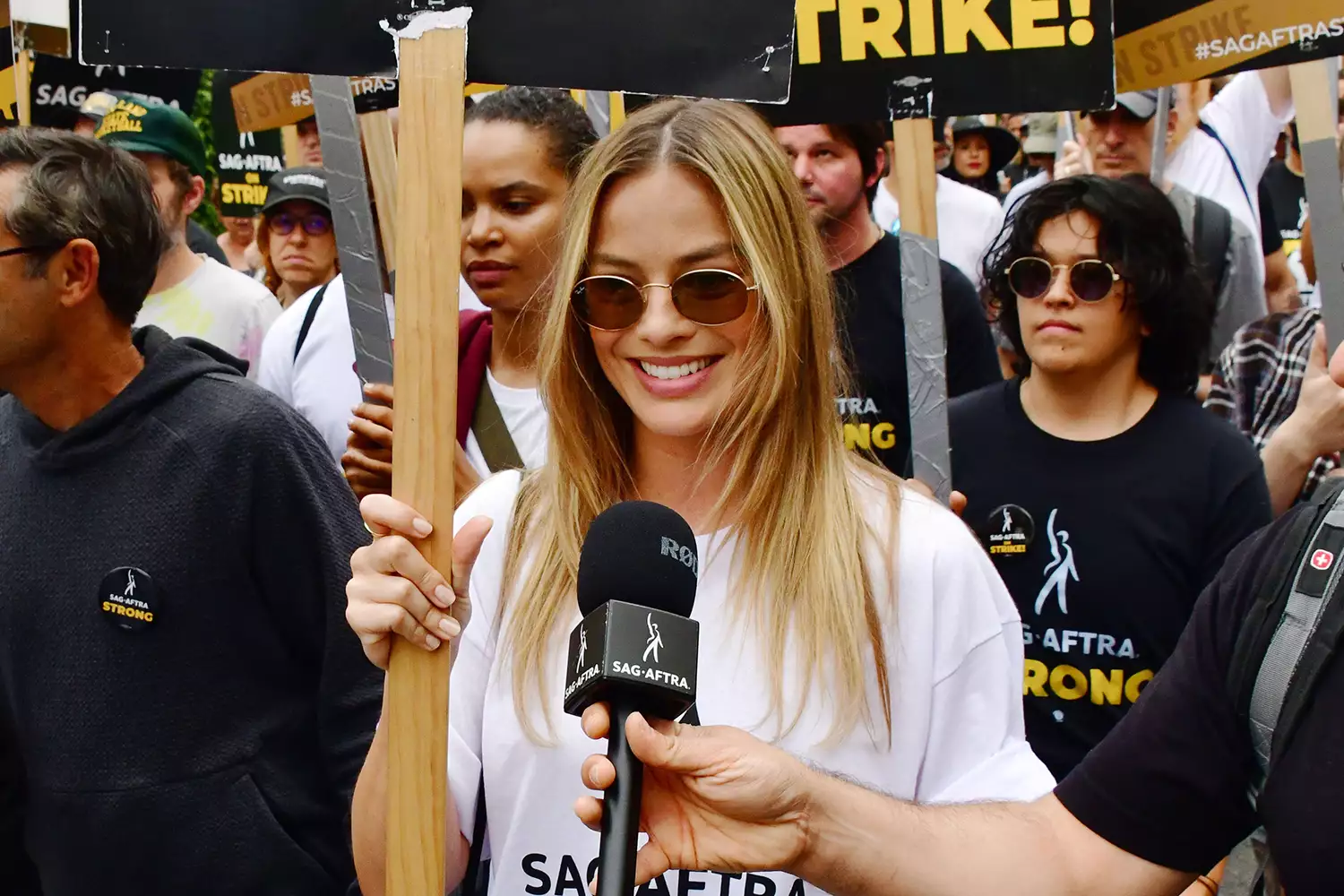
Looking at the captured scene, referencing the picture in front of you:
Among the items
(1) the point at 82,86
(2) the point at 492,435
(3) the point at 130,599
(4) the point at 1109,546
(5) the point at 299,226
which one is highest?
(1) the point at 82,86

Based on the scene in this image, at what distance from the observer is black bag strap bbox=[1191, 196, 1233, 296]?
19.8 ft

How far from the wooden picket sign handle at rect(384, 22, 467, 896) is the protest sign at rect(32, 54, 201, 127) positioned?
3366 millimetres

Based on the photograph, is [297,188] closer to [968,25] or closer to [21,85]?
[21,85]

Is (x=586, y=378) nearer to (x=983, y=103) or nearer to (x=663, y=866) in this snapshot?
(x=663, y=866)

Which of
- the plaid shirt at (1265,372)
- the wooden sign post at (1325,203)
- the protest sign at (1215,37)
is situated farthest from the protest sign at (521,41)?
the plaid shirt at (1265,372)

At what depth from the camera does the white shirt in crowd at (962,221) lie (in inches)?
259

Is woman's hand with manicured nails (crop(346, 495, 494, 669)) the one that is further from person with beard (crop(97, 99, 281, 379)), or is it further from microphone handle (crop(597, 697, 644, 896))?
person with beard (crop(97, 99, 281, 379))

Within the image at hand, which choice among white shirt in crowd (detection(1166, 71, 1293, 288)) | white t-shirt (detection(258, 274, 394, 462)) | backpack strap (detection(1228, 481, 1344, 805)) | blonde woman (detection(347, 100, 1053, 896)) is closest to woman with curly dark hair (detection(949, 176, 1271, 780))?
blonde woman (detection(347, 100, 1053, 896))

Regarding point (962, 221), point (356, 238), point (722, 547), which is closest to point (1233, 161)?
A: point (962, 221)

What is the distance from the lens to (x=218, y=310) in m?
5.48

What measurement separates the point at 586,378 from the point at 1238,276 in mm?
4519

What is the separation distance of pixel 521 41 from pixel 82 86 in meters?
3.99

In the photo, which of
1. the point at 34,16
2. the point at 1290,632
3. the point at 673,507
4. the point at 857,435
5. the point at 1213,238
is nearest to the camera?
the point at 1290,632

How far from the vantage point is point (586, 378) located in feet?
7.79
